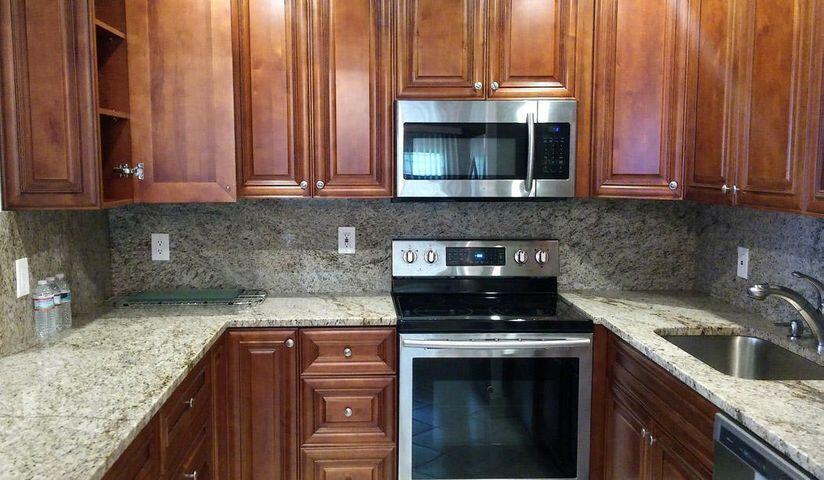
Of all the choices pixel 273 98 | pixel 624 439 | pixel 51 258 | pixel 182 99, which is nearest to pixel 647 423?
pixel 624 439

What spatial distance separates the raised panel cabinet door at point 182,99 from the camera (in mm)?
2359

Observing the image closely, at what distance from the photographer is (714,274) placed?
9.21 feet

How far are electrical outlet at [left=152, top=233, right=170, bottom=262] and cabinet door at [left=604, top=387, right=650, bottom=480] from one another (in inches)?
76.5

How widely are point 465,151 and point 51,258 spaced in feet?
5.08

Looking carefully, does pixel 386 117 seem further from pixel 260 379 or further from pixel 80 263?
pixel 80 263

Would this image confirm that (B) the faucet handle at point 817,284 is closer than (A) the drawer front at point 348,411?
Yes

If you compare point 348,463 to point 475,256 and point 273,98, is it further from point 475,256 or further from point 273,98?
point 273,98

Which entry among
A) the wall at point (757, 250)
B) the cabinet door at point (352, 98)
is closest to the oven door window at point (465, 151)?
the cabinet door at point (352, 98)

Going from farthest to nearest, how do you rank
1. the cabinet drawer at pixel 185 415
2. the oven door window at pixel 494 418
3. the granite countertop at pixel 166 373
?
1. the oven door window at pixel 494 418
2. the cabinet drawer at pixel 185 415
3. the granite countertop at pixel 166 373

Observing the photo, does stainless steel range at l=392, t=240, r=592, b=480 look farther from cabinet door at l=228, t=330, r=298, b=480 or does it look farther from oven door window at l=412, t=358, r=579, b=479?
cabinet door at l=228, t=330, r=298, b=480

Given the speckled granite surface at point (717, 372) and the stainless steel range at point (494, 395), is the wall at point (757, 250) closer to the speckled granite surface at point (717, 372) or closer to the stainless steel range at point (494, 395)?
the speckled granite surface at point (717, 372)

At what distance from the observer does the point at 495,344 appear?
2.45m

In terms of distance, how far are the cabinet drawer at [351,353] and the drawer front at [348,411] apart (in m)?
0.04

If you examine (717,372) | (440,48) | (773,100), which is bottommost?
(717,372)
